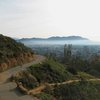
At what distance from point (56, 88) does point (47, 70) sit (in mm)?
4953

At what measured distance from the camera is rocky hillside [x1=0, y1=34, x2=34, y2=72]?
32209mm

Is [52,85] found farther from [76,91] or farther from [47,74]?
[47,74]

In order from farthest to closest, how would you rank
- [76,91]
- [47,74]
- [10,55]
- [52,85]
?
[10,55] → [47,74] → [76,91] → [52,85]

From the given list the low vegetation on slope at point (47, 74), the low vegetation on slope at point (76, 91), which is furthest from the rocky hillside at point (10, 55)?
the low vegetation on slope at point (76, 91)

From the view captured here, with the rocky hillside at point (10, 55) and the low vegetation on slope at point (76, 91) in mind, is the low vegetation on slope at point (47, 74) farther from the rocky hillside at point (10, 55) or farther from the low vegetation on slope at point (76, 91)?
the rocky hillside at point (10, 55)

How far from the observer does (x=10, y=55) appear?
34.2m

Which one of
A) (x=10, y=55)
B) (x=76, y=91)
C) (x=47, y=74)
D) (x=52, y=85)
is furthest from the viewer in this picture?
(x=10, y=55)

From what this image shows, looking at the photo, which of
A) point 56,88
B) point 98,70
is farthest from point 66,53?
point 56,88

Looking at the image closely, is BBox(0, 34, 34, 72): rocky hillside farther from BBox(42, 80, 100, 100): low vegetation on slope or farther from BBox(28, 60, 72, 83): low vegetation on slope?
BBox(42, 80, 100, 100): low vegetation on slope

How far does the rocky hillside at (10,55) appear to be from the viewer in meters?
32.2

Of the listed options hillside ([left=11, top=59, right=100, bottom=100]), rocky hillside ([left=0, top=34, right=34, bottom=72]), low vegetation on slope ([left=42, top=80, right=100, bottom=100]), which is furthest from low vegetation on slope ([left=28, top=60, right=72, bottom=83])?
rocky hillside ([left=0, top=34, right=34, bottom=72])

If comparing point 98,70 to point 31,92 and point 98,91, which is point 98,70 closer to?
point 98,91

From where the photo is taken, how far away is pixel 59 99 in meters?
24.3

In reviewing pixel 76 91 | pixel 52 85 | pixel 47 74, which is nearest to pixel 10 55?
pixel 47 74
